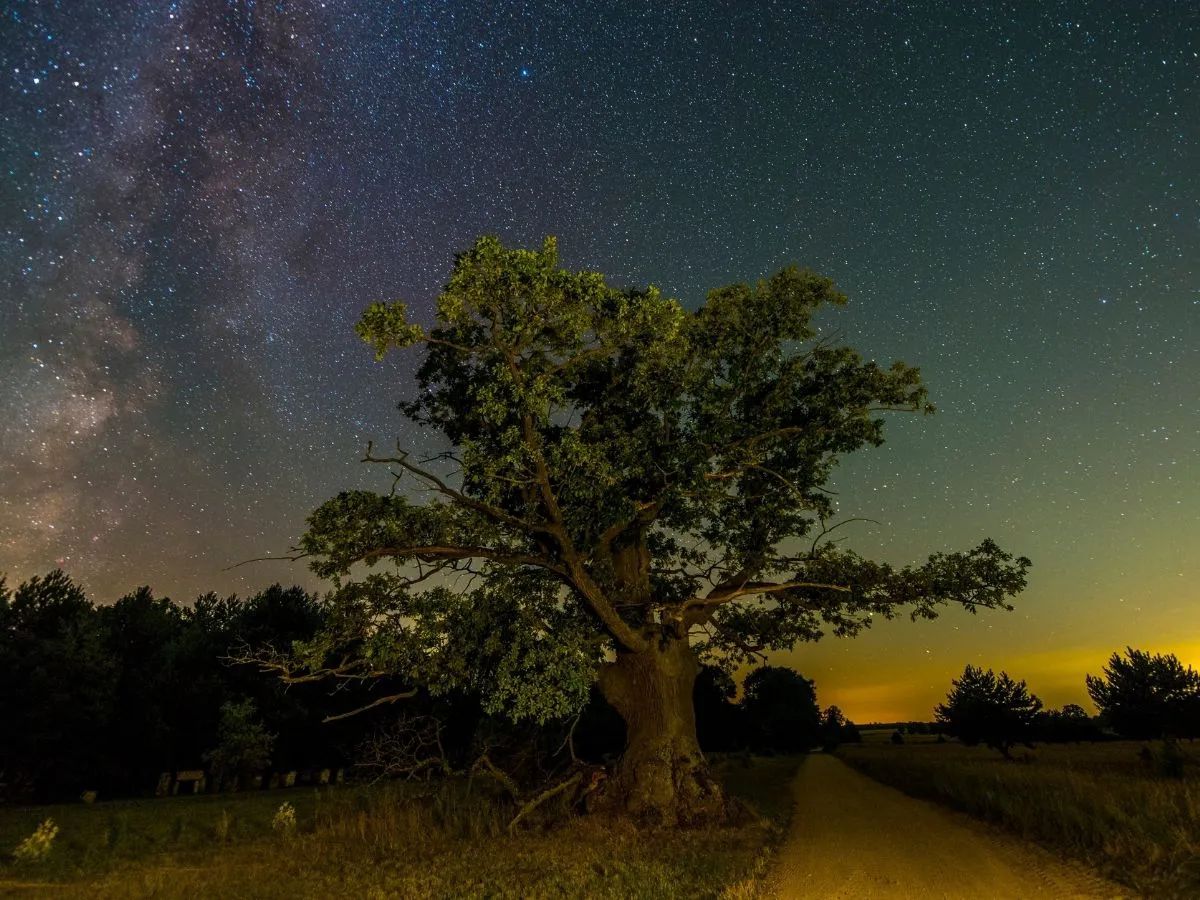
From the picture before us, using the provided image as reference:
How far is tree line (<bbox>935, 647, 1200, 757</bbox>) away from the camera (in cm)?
5847

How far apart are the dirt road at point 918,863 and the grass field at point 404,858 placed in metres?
0.80

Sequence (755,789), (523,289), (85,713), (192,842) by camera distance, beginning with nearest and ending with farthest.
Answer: (523,289) < (192,842) < (755,789) < (85,713)

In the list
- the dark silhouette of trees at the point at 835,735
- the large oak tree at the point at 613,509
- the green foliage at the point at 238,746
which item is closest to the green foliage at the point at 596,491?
the large oak tree at the point at 613,509

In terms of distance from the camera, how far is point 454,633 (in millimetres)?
16078

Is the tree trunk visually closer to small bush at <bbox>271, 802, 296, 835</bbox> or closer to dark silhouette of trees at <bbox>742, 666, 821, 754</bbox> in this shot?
small bush at <bbox>271, 802, 296, 835</bbox>

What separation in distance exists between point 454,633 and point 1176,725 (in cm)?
7109

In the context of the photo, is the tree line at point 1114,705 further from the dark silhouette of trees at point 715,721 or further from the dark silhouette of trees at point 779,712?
the dark silhouette of trees at point 779,712

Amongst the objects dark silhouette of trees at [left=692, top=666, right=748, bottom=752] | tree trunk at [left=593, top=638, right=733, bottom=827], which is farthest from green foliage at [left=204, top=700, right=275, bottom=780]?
dark silhouette of trees at [left=692, top=666, right=748, bottom=752]

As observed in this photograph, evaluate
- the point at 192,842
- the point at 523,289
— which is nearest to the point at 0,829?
the point at 192,842

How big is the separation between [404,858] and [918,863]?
8.77 metres

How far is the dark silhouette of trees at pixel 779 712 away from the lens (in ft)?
324

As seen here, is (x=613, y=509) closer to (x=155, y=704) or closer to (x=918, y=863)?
(x=918, y=863)

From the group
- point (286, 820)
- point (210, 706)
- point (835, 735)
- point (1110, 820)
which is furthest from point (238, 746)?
point (835, 735)

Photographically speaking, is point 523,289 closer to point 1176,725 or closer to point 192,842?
point 192,842
